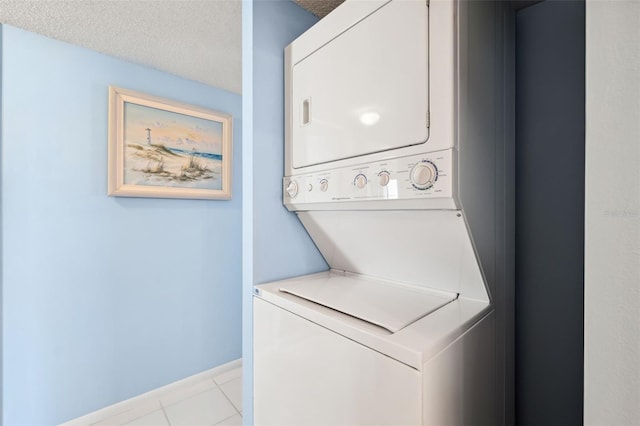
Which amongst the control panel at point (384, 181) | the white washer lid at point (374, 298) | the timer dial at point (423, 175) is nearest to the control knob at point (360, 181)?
the control panel at point (384, 181)

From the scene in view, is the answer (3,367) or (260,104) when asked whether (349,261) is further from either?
(3,367)

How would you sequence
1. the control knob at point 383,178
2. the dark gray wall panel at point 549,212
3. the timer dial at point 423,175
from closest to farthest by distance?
the timer dial at point 423,175, the control knob at point 383,178, the dark gray wall panel at point 549,212

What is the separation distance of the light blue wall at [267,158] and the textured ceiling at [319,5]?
0.22 feet

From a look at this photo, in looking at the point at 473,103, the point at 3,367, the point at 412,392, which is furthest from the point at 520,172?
the point at 3,367

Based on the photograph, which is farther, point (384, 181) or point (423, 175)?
point (384, 181)

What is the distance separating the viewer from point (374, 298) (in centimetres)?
124

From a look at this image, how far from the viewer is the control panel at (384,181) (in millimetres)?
938

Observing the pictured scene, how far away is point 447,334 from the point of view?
897 mm

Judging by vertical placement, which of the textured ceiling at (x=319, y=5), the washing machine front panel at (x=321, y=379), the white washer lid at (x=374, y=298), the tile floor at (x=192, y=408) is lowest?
the tile floor at (x=192, y=408)

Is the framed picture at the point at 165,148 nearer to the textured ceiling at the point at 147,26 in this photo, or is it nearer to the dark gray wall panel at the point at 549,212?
the textured ceiling at the point at 147,26

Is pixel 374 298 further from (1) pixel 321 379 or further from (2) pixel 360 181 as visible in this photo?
(2) pixel 360 181

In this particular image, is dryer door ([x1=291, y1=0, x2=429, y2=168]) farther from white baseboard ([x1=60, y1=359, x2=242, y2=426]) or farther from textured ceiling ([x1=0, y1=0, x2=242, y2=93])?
white baseboard ([x1=60, y1=359, x2=242, y2=426])

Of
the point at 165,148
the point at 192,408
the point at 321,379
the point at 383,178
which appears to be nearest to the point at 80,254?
the point at 165,148

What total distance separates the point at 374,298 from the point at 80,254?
220 centimetres
